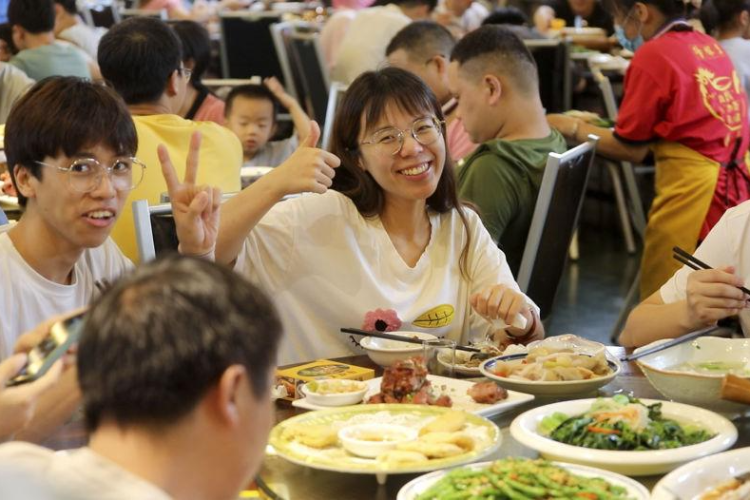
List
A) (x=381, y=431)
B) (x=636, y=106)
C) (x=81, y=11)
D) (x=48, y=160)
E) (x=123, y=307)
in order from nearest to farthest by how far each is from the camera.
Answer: (x=123, y=307), (x=381, y=431), (x=48, y=160), (x=636, y=106), (x=81, y=11)

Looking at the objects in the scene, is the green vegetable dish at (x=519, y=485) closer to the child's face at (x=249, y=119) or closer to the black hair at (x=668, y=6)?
the black hair at (x=668, y=6)

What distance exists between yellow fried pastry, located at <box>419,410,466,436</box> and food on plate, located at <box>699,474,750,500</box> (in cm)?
38

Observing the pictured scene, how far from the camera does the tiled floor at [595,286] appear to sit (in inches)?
205

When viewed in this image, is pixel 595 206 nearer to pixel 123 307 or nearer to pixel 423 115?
pixel 423 115

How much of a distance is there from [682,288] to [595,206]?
5.75 meters

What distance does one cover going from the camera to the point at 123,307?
3.58 ft

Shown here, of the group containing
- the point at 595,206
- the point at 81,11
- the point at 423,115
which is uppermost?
the point at 423,115

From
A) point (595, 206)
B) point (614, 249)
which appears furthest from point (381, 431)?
point (595, 206)

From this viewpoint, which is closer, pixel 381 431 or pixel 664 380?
pixel 381 431

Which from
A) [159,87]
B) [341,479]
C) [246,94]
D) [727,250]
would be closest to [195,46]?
[246,94]

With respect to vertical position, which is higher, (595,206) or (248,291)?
(248,291)

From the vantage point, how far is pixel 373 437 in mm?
1679

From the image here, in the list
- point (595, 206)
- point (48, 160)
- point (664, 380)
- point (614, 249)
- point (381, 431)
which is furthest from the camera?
point (595, 206)

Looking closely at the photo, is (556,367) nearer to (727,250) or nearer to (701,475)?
(701,475)
